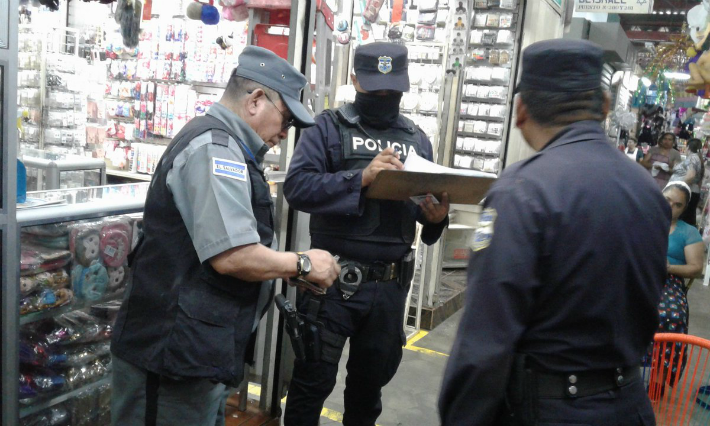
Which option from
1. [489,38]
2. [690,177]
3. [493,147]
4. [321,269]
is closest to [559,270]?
[321,269]

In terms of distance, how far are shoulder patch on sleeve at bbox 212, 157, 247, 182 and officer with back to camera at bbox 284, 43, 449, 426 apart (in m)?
0.86

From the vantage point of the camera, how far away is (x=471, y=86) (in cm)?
720

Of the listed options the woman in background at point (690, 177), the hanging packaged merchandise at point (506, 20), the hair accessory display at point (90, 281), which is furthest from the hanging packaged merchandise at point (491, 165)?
the hair accessory display at point (90, 281)

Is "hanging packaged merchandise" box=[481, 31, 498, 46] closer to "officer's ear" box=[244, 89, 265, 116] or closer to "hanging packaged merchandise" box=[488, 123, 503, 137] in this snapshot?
"hanging packaged merchandise" box=[488, 123, 503, 137]

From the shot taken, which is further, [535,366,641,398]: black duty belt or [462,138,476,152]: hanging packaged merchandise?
[462,138,476,152]: hanging packaged merchandise

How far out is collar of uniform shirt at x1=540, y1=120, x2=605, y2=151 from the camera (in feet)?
4.83

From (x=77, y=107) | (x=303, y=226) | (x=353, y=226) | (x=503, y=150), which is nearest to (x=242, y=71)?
(x=353, y=226)

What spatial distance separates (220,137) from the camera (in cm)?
180

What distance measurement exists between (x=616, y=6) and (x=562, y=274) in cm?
639

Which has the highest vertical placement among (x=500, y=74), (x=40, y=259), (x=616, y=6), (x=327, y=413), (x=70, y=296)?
(x=616, y=6)

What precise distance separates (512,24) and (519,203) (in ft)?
19.9

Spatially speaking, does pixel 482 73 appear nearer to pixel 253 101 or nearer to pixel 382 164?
pixel 382 164

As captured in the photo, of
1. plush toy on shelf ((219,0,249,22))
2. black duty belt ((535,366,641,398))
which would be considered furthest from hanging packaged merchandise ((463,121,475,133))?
black duty belt ((535,366,641,398))

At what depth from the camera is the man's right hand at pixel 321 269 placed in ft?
6.60
